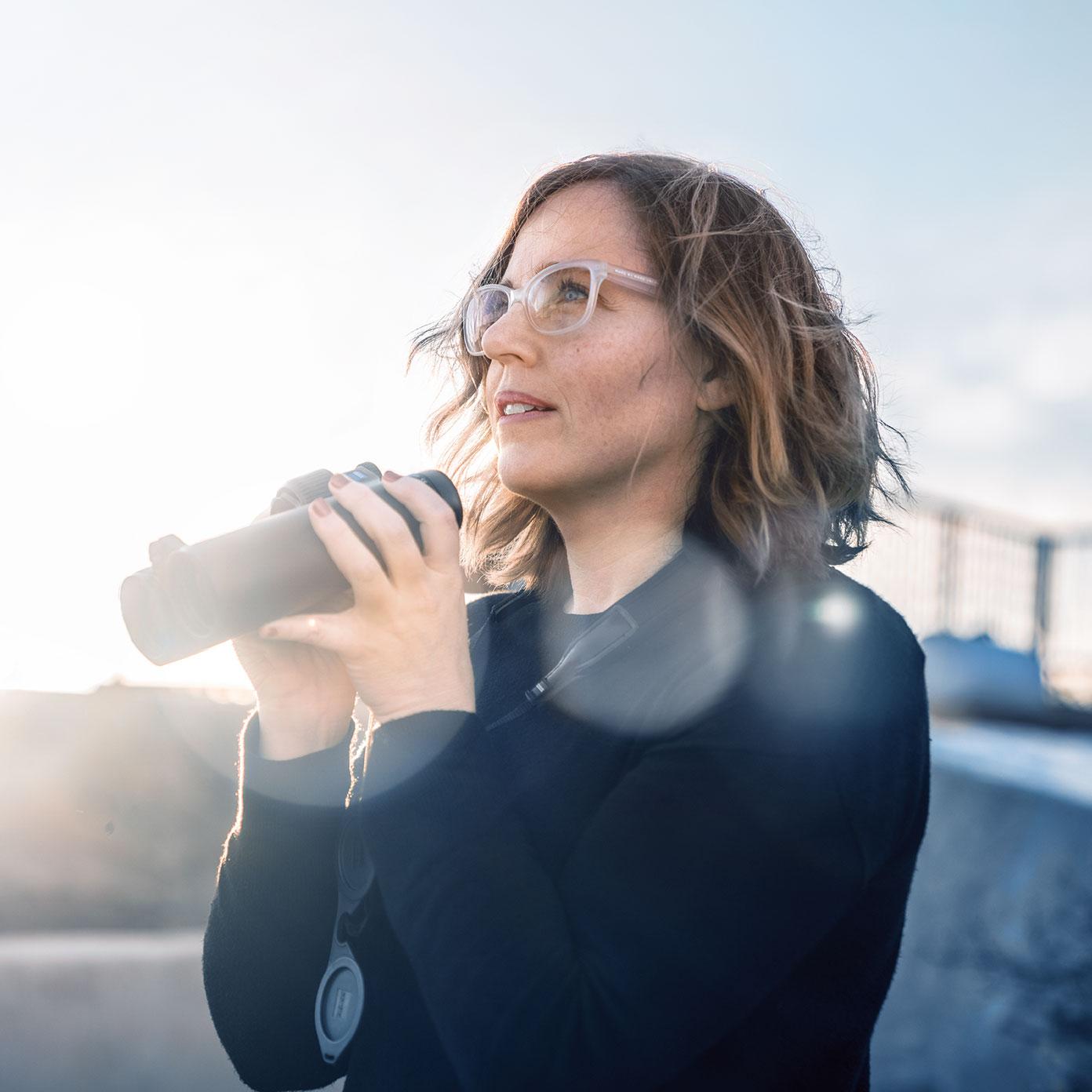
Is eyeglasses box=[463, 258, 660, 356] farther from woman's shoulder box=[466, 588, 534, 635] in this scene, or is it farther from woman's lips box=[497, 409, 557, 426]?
woman's shoulder box=[466, 588, 534, 635]

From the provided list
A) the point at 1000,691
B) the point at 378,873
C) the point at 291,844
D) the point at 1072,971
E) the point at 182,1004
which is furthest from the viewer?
the point at 1000,691

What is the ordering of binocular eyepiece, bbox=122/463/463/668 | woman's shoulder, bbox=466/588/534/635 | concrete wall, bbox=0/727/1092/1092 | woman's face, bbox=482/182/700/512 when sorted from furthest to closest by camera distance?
concrete wall, bbox=0/727/1092/1092 < woman's shoulder, bbox=466/588/534/635 < woman's face, bbox=482/182/700/512 < binocular eyepiece, bbox=122/463/463/668

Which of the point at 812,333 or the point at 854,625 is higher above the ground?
the point at 812,333

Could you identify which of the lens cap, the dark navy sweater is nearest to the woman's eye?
the dark navy sweater

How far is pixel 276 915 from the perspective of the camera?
1.26 metres

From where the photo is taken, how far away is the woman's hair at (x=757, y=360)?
1.35m

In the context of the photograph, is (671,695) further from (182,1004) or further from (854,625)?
(182,1004)

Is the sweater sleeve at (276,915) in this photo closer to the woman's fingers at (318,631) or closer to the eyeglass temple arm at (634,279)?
the woman's fingers at (318,631)

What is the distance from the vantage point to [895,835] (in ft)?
3.17

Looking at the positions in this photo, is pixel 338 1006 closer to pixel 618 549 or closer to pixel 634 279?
pixel 618 549

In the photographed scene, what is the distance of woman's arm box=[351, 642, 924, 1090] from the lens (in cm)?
84

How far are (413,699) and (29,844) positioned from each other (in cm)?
243

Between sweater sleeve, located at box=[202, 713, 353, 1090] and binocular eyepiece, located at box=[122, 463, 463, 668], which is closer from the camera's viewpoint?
binocular eyepiece, located at box=[122, 463, 463, 668]

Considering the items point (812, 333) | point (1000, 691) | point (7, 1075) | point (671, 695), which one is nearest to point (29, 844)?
A: point (7, 1075)
